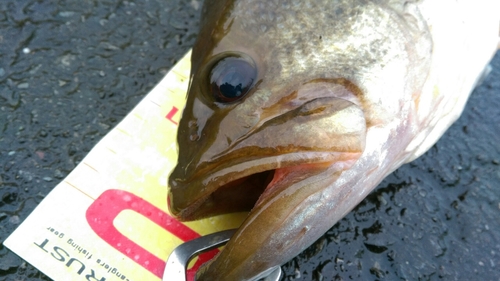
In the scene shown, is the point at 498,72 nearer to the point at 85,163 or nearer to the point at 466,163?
the point at 466,163

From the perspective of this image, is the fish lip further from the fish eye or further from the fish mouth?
the fish eye

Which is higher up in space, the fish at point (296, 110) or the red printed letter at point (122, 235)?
the fish at point (296, 110)

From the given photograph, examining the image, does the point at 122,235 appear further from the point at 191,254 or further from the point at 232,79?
the point at 232,79

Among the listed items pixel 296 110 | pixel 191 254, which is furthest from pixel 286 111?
pixel 191 254

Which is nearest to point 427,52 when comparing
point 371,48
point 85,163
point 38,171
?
point 371,48

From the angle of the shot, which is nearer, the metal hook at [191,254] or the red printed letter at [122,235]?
the metal hook at [191,254]

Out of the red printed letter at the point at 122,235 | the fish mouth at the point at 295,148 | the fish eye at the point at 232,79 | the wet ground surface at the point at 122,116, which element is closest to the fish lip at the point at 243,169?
the fish mouth at the point at 295,148

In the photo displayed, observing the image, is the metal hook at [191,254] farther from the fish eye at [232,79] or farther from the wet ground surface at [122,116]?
the fish eye at [232,79]

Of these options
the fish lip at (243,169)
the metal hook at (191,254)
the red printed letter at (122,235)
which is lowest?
the red printed letter at (122,235)
